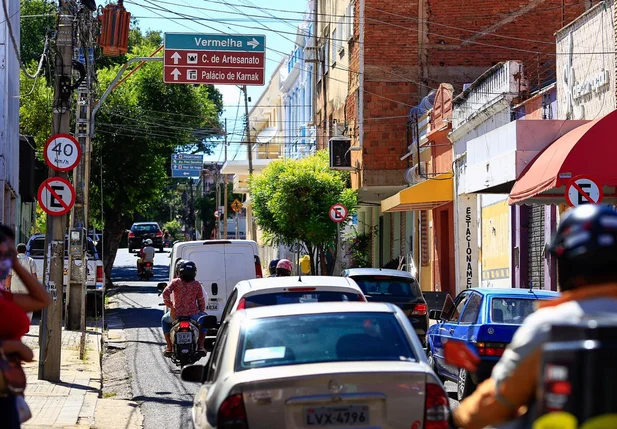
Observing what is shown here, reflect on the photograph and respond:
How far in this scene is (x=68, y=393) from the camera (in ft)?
47.8

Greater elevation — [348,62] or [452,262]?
[348,62]

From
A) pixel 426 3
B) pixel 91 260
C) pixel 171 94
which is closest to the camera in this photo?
pixel 91 260

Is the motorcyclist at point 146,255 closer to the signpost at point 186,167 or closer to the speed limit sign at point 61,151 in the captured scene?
the signpost at point 186,167

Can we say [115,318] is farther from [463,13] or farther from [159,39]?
[159,39]

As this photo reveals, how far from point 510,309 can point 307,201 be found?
2681cm

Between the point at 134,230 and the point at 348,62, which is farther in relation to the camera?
the point at 134,230

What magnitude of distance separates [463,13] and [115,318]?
15.7m

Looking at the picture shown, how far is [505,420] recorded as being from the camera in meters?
4.14

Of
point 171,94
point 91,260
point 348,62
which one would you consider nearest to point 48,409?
point 91,260

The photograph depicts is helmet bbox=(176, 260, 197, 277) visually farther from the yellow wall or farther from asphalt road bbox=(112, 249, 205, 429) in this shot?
the yellow wall

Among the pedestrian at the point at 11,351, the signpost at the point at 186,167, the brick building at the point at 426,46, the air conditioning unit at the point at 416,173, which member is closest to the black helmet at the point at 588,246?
the pedestrian at the point at 11,351

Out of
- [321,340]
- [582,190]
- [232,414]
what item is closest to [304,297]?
[321,340]

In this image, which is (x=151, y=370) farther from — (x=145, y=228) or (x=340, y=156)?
(x=145, y=228)

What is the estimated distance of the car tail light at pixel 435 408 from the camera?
7.16 metres
